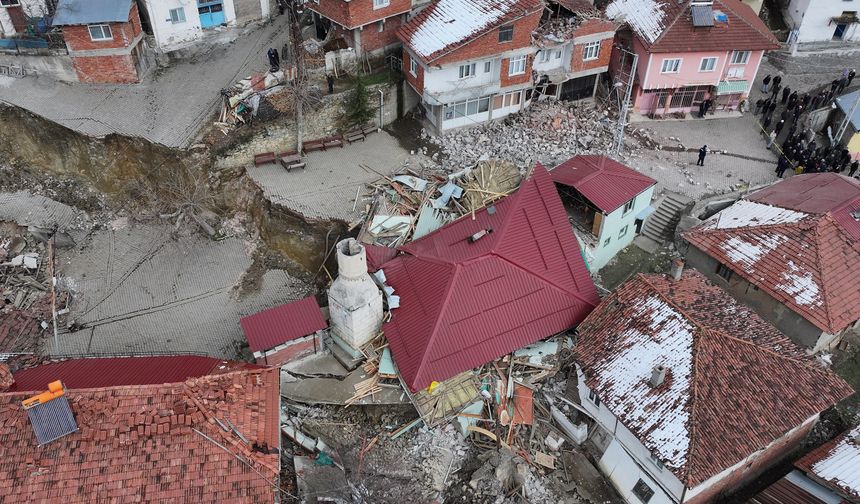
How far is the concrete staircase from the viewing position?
34.1 meters

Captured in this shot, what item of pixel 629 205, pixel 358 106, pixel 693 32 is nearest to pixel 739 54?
pixel 693 32

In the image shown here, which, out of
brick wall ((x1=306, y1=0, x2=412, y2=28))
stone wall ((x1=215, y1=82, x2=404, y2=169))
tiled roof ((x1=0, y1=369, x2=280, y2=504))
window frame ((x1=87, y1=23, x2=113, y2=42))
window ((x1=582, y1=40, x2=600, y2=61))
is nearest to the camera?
tiled roof ((x1=0, y1=369, x2=280, y2=504))

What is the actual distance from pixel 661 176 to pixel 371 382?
1973 cm

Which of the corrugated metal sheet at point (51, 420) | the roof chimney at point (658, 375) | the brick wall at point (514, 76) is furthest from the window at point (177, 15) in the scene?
the roof chimney at point (658, 375)

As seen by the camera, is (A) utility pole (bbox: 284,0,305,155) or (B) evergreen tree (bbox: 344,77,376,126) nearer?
(A) utility pole (bbox: 284,0,305,155)

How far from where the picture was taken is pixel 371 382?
26.5 meters

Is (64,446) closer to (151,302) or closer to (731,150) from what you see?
(151,302)

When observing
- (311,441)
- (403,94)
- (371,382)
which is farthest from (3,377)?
(403,94)

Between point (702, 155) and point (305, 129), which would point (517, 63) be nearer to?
point (702, 155)

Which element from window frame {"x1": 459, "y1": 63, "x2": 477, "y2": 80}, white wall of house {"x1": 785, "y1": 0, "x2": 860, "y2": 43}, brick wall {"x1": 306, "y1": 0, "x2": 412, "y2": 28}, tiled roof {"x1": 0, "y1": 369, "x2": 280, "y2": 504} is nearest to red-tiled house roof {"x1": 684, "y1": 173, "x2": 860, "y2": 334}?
window frame {"x1": 459, "y1": 63, "x2": 477, "y2": 80}

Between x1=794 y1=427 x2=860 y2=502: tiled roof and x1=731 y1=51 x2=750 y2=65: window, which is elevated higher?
x1=731 y1=51 x2=750 y2=65: window

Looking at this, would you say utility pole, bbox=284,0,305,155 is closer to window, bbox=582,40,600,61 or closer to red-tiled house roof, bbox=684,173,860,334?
window, bbox=582,40,600,61

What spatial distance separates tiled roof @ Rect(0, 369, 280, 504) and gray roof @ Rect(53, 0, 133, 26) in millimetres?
21711

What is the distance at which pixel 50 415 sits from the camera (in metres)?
19.3
